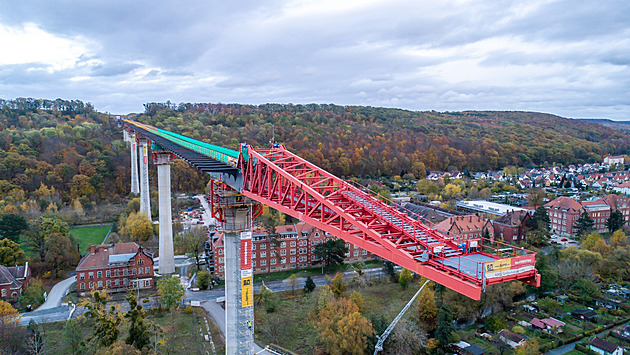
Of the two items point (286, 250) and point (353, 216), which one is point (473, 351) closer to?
point (353, 216)

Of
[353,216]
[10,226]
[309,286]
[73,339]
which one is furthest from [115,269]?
[353,216]

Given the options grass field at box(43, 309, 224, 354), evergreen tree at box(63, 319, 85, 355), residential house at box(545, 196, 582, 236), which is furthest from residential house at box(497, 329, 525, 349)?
residential house at box(545, 196, 582, 236)

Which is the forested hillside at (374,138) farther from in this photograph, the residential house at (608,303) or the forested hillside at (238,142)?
the residential house at (608,303)

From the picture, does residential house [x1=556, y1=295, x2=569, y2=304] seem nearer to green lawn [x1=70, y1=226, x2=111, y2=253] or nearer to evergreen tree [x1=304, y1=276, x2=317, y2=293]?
evergreen tree [x1=304, y1=276, x2=317, y2=293]

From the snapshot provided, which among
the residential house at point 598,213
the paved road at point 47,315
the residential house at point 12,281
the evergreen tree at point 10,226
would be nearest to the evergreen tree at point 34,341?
the paved road at point 47,315

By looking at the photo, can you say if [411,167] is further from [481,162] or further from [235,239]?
[235,239]
